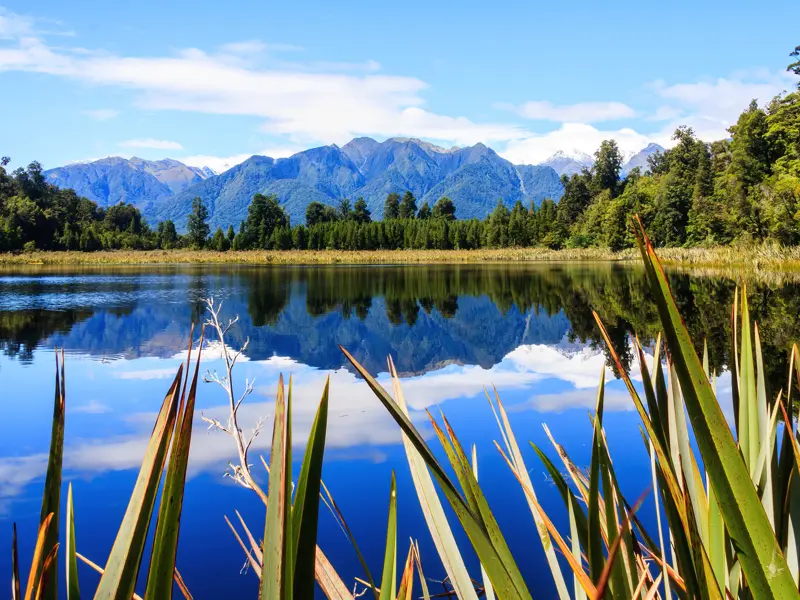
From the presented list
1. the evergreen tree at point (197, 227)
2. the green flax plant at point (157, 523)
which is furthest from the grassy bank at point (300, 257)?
the green flax plant at point (157, 523)

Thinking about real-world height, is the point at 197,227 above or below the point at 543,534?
above

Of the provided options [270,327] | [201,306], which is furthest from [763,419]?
[201,306]

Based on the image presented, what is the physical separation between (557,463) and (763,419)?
3733 millimetres

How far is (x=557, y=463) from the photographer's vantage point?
4562mm

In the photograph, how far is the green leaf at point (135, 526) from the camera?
462 millimetres

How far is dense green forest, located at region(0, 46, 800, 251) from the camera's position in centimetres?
3356

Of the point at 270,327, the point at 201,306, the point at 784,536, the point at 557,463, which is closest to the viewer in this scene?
the point at 784,536

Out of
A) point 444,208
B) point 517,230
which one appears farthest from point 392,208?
point 517,230

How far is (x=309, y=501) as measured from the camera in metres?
0.49

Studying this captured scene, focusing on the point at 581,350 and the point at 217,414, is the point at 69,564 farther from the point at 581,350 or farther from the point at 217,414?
the point at 581,350

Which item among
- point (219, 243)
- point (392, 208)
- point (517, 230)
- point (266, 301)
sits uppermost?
point (392, 208)

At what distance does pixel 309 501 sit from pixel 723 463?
0.30 meters

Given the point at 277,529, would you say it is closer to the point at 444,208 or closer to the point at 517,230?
the point at 517,230

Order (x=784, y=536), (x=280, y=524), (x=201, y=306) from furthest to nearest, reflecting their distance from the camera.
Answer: (x=201, y=306) < (x=784, y=536) < (x=280, y=524)
